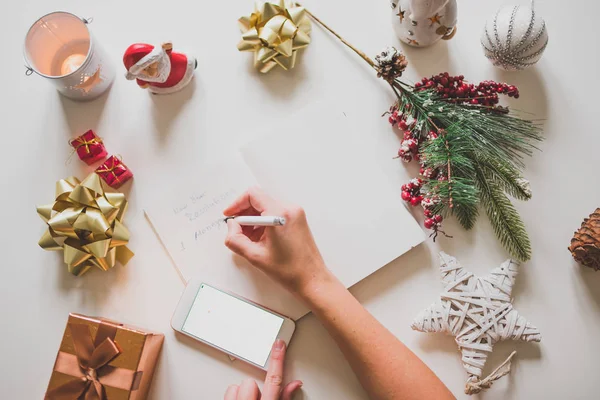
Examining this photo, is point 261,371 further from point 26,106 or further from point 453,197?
point 26,106

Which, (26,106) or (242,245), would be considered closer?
(242,245)

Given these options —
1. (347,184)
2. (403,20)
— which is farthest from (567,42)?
(347,184)

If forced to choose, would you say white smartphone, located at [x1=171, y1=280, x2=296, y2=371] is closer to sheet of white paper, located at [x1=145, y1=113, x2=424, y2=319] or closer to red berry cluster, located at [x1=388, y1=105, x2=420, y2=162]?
sheet of white paper, located at [x1=145, y1=113, x2=424, y2=319]

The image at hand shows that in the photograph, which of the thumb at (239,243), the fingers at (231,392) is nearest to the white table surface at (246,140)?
the fingers at (231,392)

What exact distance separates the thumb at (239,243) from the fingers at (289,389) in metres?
0.23

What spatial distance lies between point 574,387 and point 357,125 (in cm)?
59

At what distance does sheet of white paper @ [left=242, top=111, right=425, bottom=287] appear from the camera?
77 centimetres

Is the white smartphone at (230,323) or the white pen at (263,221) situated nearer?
the white pen at (263,221)

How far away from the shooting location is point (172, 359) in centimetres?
77

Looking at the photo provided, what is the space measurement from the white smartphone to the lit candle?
0.43 m

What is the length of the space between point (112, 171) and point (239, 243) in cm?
27

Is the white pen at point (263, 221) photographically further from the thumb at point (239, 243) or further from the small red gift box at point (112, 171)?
the small red gift box at point (112, 171)

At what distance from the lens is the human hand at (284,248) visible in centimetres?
70

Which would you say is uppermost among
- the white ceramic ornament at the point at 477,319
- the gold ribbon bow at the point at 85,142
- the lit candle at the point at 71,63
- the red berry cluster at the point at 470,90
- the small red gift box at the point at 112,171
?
the red berry cluster at the point at 470,90
